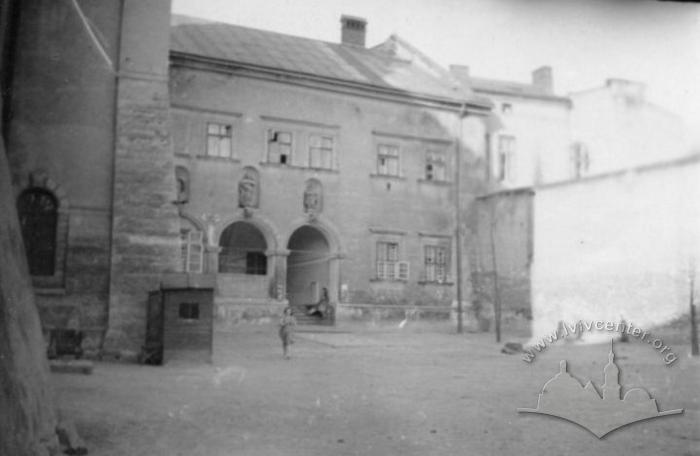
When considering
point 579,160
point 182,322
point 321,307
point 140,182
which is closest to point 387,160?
point 321,307

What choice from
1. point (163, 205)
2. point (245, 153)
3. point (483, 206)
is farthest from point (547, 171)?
point (163, 205)

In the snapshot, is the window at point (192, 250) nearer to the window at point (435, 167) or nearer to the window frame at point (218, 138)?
the window frame at point (218, 138)

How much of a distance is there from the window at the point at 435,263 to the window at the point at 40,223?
14268 mm

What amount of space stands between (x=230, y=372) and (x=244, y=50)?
538 inches

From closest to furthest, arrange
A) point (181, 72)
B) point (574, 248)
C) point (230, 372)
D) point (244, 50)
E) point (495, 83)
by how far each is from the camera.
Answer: point (230, 372), point (574, 248), point (181, 72), point (244, 50), point (495, 83)

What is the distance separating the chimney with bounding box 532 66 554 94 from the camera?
30.7m

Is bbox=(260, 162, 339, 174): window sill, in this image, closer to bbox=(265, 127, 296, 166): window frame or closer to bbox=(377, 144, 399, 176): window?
bbox=(265, 127, 296, 166): window frame

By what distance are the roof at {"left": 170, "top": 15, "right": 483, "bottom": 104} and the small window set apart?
35.5 feet

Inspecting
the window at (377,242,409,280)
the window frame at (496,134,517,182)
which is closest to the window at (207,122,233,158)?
the window at (377,242,409,280)

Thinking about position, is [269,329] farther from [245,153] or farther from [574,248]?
[574,248]

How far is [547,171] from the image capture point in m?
27.5

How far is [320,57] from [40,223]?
14.0m

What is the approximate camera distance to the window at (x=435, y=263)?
2419cm

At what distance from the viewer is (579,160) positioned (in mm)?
26797
